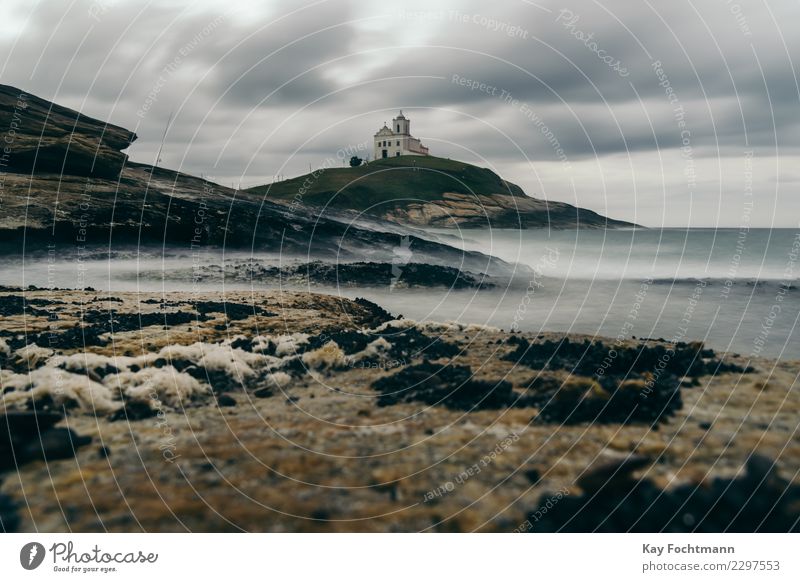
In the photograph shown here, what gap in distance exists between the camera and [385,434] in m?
13.3

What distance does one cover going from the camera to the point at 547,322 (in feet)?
103

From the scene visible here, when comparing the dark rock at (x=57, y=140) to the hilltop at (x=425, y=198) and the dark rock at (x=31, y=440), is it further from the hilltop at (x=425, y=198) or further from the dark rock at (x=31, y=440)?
the hilltop at (x=425, y=198)

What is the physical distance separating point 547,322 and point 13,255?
3715 cm

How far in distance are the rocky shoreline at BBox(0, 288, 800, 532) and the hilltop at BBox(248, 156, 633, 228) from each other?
322 feet

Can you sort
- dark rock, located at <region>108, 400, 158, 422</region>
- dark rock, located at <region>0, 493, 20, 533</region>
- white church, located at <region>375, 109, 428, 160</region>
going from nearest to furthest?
1. dark rock, located at <region>0, 493, 20, 533</region>
2. dark rock, located at <region>108, 400, 158, 422</region>
3. white church, located at <region>375, 109, 428, 160</region>

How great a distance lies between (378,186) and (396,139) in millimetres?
27904

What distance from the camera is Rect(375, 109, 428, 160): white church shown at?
166375mm

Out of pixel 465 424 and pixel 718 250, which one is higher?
pixel 718 250

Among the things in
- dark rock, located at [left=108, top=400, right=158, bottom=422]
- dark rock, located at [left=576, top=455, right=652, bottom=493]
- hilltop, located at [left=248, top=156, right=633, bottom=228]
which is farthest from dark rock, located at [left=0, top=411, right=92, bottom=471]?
hilltop, located at [left=248, top=156, right=633, bottom=228]

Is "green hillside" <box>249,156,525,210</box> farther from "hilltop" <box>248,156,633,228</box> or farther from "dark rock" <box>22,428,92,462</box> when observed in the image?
"dark rock" <box>22,428,92,462</box>

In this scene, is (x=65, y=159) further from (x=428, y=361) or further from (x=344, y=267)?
(x=428, y=361)

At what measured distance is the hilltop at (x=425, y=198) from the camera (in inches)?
4929

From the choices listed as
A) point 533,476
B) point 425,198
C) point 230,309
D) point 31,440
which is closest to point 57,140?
point 230,309
